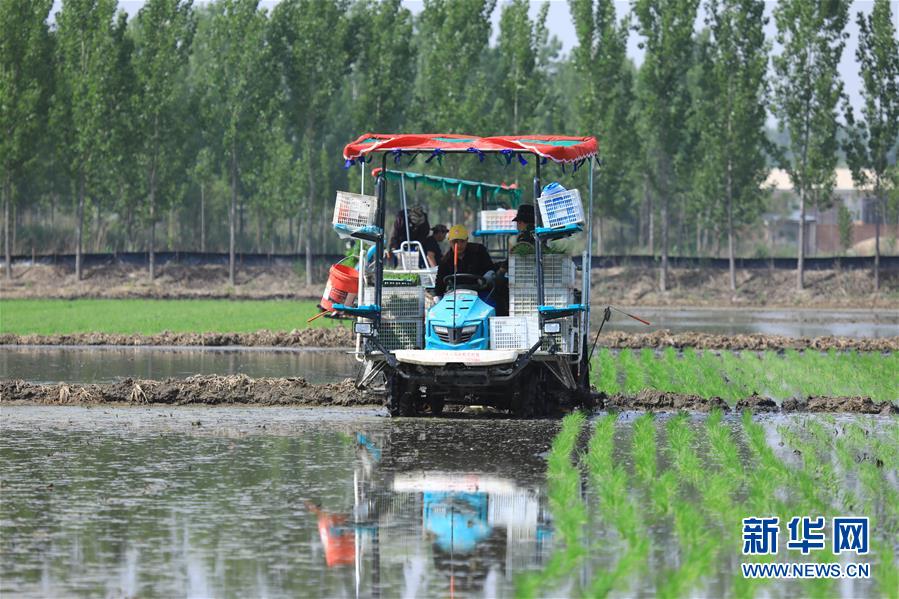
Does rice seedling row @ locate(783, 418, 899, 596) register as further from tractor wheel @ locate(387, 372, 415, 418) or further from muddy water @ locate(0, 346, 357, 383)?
muddy water @ locate(0, 346, 357, 383)

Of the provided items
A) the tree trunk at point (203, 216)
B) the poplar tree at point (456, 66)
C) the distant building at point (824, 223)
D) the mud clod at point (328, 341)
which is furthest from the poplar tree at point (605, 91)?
the mud clod at point (328, 341)

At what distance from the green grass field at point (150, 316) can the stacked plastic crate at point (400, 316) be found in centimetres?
1698

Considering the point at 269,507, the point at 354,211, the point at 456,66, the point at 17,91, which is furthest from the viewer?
the point at 456,66

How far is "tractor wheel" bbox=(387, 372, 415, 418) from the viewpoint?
18.0 metres

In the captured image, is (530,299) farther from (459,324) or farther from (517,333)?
(459,324)

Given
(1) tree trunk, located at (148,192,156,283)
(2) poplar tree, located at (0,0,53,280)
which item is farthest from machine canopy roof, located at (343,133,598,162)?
(1) tree trunk, located at (148,192,156,283)

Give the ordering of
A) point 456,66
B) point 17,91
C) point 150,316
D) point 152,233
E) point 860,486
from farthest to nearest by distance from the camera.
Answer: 1. point 456,66
2. point 152,233
3. point 17,91
4. point 150,316
5. point 860,486

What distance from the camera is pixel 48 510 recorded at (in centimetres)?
1159

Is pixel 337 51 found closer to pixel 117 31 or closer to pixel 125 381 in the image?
pixel 117 31

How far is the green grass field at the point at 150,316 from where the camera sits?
3591 centimetres

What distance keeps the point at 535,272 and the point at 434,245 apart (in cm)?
234

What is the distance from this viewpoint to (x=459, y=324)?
17.8 meters

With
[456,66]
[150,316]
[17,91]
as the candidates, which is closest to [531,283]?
[150,316]

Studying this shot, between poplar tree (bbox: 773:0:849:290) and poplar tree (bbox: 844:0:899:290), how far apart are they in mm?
955
